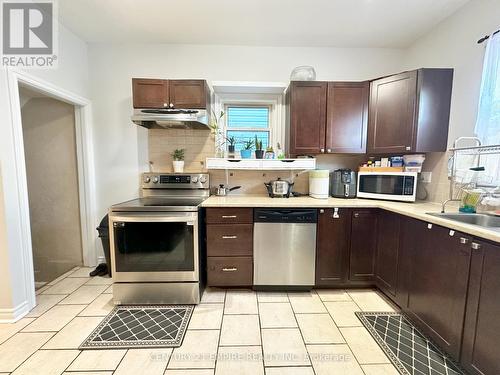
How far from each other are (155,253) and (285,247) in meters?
1.24

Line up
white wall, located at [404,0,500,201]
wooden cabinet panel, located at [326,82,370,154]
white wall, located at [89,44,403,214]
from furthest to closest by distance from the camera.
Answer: white wall, located at [89,44,403,214], wooden cabinet panel, located at [326,82,370,154], white wall, located at [404,0,500,201]

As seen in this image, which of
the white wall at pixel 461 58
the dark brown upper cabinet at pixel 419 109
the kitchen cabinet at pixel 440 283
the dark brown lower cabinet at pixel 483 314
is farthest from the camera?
the dark brown upper cabinet at pixel 419 109

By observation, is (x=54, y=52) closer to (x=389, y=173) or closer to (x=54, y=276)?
(x=54, y=276)

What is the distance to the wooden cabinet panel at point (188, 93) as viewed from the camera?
2461 mm

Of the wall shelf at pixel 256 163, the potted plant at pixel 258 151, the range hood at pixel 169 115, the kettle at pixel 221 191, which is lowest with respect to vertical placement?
the kettle at pixel 221 191

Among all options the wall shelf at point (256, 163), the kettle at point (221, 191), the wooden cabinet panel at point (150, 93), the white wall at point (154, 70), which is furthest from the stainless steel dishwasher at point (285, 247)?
the white wall at point (154, 70)

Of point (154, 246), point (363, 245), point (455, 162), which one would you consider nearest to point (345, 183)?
point (363, 245)

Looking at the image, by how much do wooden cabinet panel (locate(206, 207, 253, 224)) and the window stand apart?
1062 mm

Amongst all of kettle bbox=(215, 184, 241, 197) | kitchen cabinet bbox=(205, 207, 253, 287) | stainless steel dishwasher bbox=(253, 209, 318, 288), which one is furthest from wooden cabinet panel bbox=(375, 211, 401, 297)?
kettle bbox=(215, 184, 241, 197)

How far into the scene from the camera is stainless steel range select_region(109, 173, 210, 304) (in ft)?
6.64

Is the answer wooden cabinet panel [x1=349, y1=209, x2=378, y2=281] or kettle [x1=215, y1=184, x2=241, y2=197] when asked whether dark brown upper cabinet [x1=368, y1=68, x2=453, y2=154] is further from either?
kettle [x1=215, y1=184, x2=241, y2=197]

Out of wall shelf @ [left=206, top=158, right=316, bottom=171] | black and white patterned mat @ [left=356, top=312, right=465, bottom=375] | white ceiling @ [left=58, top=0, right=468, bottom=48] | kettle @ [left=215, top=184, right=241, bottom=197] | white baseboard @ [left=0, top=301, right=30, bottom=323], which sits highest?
white ceiling @ [left=58, top=0, right=468, bottom=48]

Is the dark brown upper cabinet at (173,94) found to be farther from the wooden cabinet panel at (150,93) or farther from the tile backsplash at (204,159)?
the tile backsplash at (204,159)

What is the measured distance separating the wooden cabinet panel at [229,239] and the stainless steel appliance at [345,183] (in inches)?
45.5
